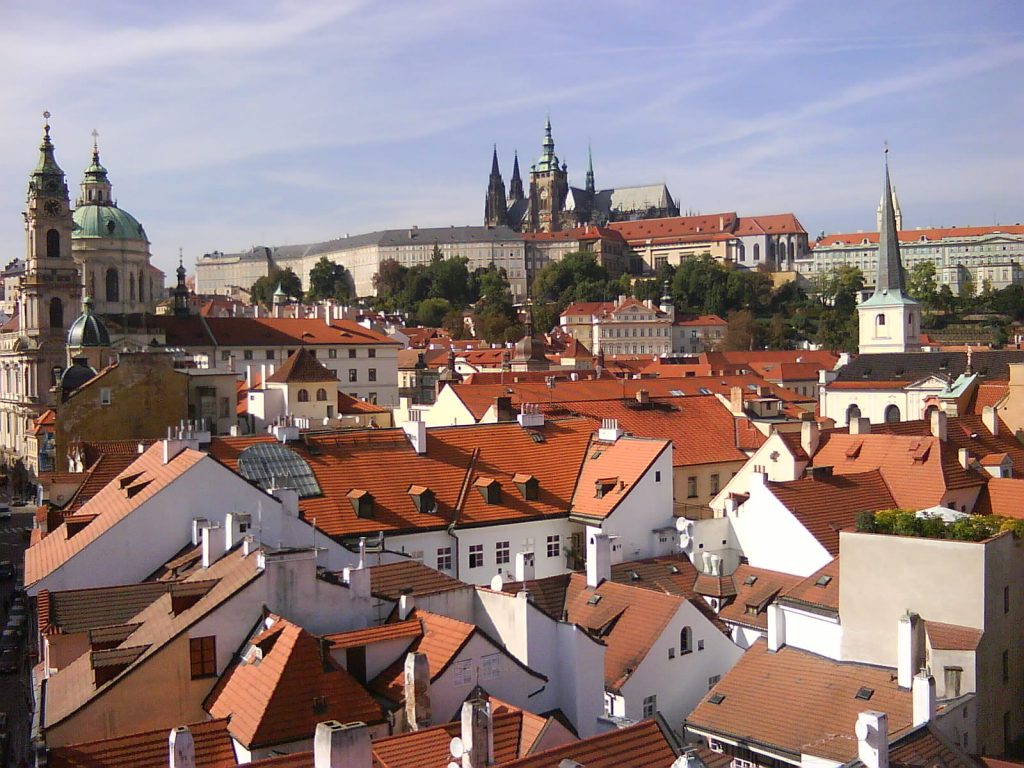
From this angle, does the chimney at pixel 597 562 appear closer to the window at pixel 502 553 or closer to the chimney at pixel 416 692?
the window at pixel 502 553

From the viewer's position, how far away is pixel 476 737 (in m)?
13.5

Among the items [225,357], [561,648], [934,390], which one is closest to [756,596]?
[561,648]

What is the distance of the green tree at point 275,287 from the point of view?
176125 millimetres

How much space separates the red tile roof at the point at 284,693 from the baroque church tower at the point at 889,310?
→ 75.7 metres

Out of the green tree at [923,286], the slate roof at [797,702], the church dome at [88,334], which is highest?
the green tree at [923,286]

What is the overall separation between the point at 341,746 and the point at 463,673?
5945 mm

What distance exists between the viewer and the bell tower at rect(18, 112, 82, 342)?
7081 centimetres

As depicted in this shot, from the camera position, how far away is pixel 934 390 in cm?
6188

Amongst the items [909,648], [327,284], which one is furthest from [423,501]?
[327,284]

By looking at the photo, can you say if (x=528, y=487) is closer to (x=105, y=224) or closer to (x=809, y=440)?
(x=809, y=440)

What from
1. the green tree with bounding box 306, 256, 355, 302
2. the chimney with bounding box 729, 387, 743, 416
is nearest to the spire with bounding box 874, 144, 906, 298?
the chimney with bounding box 729, 387, 743, 416

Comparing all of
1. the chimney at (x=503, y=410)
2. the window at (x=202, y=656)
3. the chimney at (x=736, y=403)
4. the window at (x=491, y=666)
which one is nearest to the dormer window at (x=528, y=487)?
the chimney at (x=503, y=410)

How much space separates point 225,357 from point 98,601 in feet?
170

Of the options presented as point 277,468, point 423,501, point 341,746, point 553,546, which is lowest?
point 553,546
